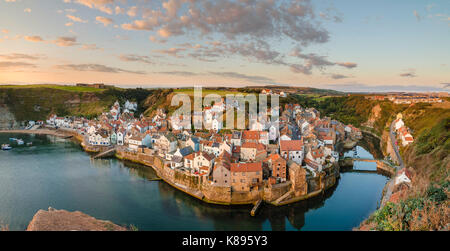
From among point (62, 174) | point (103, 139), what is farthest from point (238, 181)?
point (103, 139)

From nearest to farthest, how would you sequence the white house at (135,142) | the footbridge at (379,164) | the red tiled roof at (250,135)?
the footbridge at (379,164), the red tiled roof at (250,135), the white house at (135,142)

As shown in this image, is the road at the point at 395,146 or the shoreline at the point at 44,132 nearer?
the road at the point at 395,146

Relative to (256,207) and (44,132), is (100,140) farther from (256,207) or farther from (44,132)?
(256,207)

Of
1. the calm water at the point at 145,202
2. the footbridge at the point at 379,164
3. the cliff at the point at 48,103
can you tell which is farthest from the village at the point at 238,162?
the cliff at the point at 48,103

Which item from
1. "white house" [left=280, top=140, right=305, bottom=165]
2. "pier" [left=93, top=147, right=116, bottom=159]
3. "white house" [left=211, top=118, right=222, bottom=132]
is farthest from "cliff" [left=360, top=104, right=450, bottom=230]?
"pier" [left=93, top=147, right=116, bottom=159]

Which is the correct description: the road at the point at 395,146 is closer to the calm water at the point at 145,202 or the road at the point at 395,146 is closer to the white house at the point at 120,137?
the calm water at the point at 145,202

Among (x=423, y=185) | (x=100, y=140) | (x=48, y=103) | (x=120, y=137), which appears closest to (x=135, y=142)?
(x=120, y=137)
